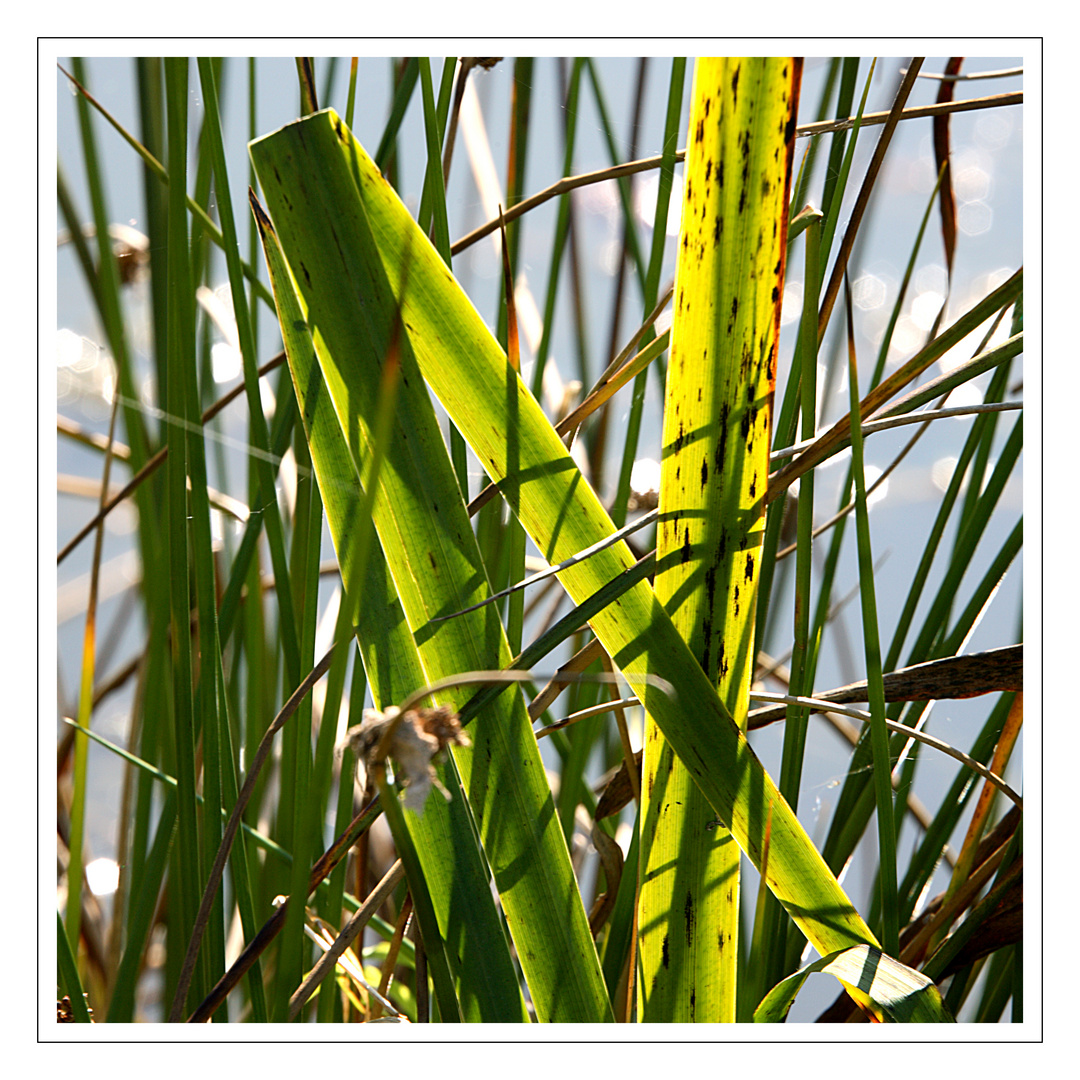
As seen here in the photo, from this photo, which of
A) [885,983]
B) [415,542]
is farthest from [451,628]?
[885,983]

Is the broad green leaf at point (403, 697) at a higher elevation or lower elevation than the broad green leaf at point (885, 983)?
higher

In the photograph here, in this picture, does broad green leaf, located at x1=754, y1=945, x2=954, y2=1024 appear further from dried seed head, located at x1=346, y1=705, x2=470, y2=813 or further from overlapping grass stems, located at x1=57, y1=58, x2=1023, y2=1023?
dried seed head, located at x1=346, y1=705, x2=470, y2=813

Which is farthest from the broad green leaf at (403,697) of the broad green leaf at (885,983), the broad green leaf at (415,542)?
the broad green leaf at (885,983)

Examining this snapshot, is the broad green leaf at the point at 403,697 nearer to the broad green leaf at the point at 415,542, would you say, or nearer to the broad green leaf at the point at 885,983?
the broad green leaf at the point at 415,542

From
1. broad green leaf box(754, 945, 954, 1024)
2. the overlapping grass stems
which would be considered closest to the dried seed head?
the overlapping grass stems

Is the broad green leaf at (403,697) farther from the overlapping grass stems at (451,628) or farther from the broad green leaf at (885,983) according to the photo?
the broad green leaf at (885,983)
